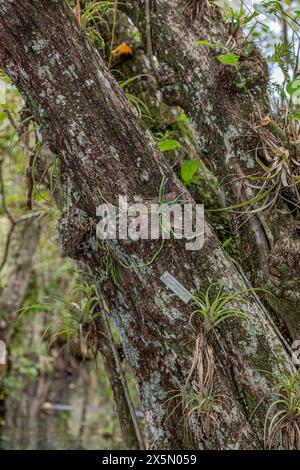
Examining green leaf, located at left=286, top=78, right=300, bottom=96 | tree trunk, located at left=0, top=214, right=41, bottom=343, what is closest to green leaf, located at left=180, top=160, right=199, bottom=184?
green leaf, located at left=286, top=78, right=300, bottom=96

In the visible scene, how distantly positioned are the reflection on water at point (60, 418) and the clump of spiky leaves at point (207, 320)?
2.05 metres

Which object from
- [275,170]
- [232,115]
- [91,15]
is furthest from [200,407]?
[91,15]

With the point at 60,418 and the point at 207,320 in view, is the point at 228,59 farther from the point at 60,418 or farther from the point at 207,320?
the point at 60,418

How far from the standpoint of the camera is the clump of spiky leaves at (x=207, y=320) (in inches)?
72.8

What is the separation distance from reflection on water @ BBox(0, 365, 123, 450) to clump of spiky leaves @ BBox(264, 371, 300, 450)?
2.13m

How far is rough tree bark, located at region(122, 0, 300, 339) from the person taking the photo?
7.25 feet

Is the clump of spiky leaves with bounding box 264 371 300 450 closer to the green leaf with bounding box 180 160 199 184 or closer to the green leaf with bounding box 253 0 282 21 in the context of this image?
the green leaf with bounding box 180 160 199 184

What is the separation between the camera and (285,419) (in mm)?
1813

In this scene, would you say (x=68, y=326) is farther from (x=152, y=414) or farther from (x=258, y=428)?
(x=258, y=428)

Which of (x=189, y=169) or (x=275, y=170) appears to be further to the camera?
(x=189, y=169)

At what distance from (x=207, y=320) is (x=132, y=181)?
1.87 ft

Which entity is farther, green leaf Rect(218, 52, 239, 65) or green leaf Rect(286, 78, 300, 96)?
green leaf Rect(218, 52, 239, 65)

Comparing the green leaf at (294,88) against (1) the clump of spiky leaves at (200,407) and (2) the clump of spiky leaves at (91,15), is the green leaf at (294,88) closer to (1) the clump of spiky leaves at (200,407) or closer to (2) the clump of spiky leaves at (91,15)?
(2) the clump of spiky leaves at (91,15)

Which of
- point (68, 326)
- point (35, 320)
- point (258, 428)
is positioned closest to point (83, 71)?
point (258, 428)
